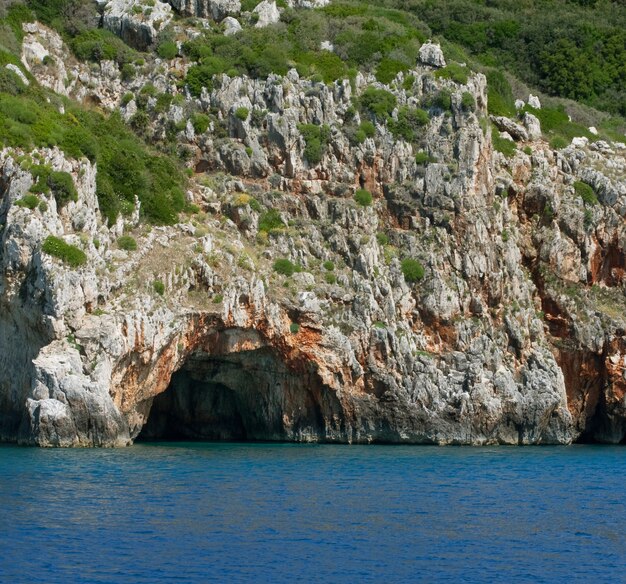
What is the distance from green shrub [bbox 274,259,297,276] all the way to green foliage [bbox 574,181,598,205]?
21.4 meters

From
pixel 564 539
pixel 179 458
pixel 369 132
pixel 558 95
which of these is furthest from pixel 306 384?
pixel 558 95

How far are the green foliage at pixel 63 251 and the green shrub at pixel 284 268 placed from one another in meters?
13.1

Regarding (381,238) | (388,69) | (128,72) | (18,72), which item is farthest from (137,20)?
(381,238)

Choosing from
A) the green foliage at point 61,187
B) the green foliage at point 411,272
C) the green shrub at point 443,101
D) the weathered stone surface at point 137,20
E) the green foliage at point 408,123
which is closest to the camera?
the green foliage at point 61,187

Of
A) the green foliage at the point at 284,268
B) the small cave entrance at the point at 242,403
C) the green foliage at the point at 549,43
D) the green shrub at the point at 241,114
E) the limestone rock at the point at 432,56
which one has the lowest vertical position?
the small cave entrance at the point at 242,403

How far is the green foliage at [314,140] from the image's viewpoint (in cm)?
6656

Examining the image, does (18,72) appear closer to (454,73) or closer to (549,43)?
(454,73)

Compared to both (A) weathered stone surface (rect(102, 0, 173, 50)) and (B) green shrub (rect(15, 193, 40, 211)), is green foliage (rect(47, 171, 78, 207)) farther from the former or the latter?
(A) weathered stone surface (rect(102, 0, 173, 50))

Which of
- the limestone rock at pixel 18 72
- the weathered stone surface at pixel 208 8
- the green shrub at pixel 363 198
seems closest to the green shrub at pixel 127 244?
the limestone rock at pixel 18 72

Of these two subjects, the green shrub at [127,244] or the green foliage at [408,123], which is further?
the green foliage at [408,123]

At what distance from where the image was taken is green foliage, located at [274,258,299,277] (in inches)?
2442

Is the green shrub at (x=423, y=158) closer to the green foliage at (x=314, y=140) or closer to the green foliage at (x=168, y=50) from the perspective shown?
the green foliage at (x=314, y=140)

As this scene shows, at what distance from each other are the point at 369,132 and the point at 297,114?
186 inches

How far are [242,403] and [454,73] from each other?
1033 inches
